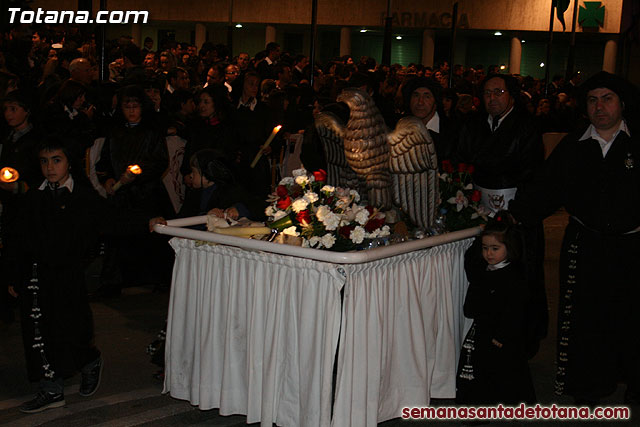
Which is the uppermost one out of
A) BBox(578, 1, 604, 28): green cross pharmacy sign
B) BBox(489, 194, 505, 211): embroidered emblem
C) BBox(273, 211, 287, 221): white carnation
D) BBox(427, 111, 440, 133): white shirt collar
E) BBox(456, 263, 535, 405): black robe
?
BBox(578, 1, 604, 28): green cross pharmacy sign

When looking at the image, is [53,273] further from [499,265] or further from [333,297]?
[499,265]

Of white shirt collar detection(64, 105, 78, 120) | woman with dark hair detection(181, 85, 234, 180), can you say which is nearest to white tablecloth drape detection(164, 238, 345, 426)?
woman with dark hair detection(181, 85, 234, 180)

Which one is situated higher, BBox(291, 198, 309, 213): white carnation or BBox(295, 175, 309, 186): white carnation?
BBox(295, 175, 309, 186): white carnation

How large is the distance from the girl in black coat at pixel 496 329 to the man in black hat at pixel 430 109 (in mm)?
1418

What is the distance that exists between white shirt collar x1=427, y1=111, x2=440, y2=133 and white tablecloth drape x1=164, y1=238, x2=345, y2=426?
2.51 meters

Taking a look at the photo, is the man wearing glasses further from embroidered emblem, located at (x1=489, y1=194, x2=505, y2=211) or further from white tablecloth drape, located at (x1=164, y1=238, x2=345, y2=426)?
white tablecloth drape, located at (x1=164, y1=238, x2=345, y2=426)

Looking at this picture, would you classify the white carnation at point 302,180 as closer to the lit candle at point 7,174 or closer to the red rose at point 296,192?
the red rose at point 296,192

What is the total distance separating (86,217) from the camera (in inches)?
210

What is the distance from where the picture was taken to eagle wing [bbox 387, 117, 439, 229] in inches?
201

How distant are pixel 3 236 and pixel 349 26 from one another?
25073mm

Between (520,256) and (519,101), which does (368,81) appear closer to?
(519,101)

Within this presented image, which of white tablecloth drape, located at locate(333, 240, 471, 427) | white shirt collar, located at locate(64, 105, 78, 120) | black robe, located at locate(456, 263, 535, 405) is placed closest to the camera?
white tablecloth drape, located at locate(333, 240, 471, 427)

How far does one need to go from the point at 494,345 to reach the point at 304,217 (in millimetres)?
1449

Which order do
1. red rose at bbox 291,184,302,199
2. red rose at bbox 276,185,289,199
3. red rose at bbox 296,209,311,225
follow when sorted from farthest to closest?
red rose at bbox 291,184,302,199 → red rose at bbox 276,185,289,199 → red rose at bbox 296,209,311,225
